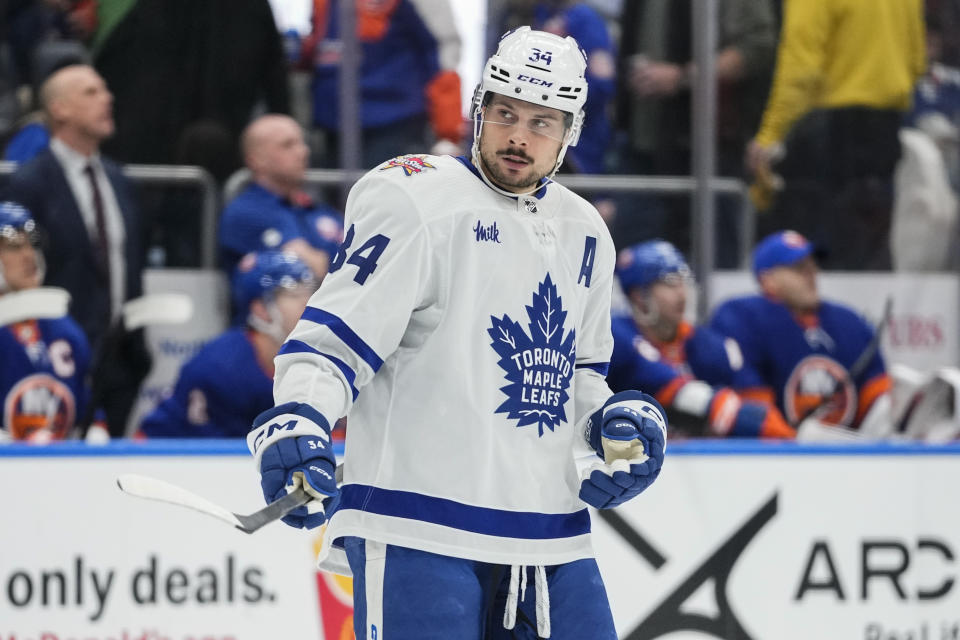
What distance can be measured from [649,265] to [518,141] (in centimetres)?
280

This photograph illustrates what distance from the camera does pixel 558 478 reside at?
2.53 meters

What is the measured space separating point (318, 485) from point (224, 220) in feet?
10.5

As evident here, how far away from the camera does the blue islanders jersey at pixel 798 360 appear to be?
5.45 metres

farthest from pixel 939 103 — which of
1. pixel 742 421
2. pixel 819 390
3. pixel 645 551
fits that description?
pixel 645 551

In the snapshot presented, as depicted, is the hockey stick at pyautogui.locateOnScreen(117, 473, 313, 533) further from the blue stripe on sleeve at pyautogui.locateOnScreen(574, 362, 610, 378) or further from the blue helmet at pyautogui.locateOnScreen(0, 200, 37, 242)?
the blue helmet at pyautogui.locateOnScreen(0, 200, 37, 242)

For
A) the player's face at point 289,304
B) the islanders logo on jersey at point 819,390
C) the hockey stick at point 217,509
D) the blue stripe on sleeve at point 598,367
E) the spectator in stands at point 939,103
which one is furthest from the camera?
the spectator in stands at point 939,103

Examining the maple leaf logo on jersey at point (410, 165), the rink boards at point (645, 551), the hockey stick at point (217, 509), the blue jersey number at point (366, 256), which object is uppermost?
the maple leaf logo on jersey at point (410, 165)

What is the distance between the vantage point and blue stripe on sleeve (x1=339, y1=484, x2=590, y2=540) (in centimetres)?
244

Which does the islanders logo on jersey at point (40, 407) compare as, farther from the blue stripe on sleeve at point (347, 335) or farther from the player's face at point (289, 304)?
the blue stripe on sleeve at point (347, 335)

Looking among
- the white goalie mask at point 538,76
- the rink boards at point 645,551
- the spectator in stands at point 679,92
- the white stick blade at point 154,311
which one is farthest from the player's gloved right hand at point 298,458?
the spectator in stands at point 679,92

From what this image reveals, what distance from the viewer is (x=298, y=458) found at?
2225 mm

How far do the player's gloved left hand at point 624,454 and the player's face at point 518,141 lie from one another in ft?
1.31

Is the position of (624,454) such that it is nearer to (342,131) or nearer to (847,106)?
(342,131)

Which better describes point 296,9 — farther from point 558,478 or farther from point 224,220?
point 558,478
